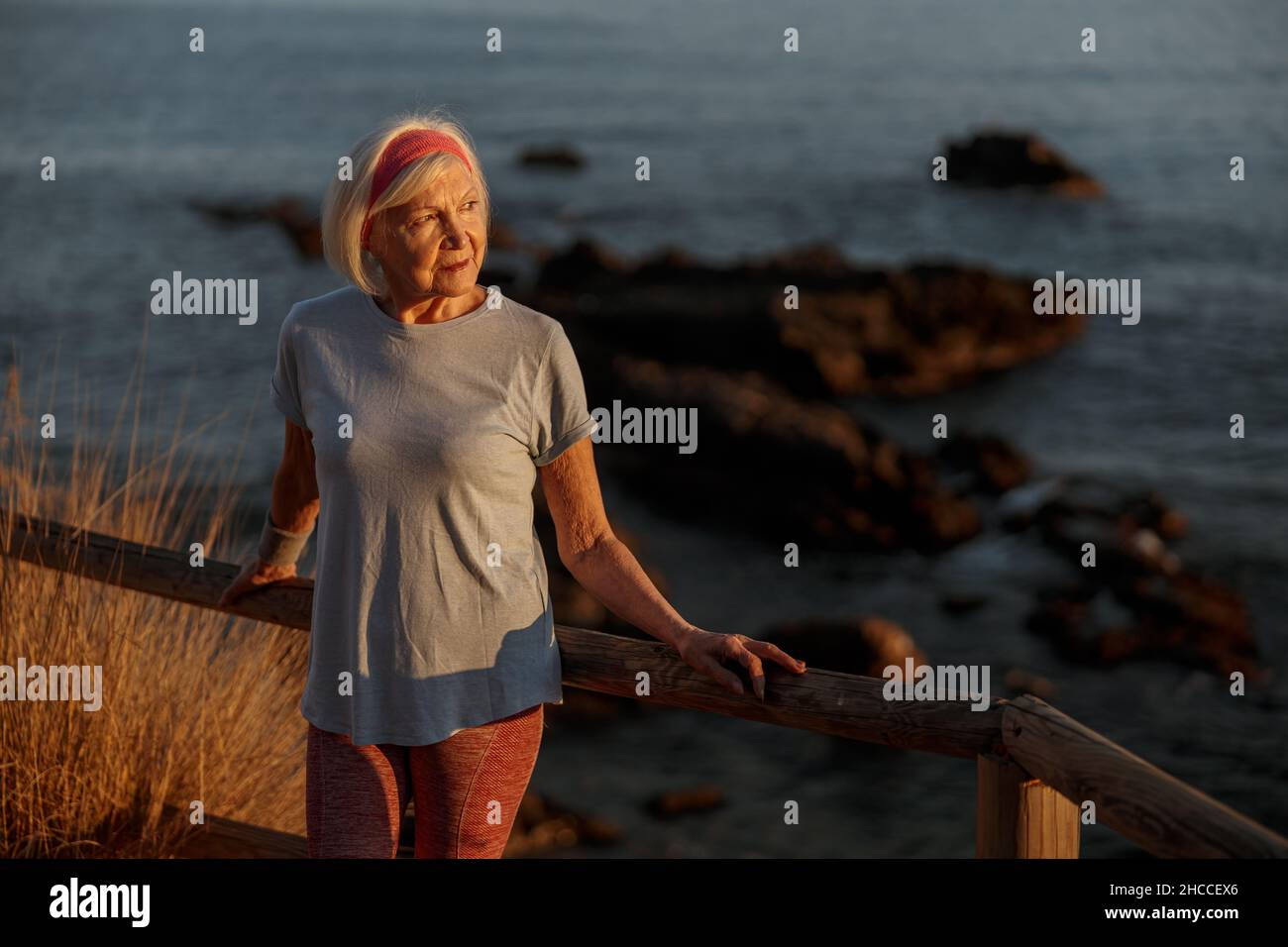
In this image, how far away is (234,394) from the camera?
23.0 m

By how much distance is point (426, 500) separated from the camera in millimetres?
2062

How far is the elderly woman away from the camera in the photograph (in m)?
2.07

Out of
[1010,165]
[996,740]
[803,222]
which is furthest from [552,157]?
[996,740]

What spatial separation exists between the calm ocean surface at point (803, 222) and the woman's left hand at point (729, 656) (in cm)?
98

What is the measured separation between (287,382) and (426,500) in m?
0.33

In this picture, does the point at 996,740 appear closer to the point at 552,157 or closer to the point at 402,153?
the point at 402,153

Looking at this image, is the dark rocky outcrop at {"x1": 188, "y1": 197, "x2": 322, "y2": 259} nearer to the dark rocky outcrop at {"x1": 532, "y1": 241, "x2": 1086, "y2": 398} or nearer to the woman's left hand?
the dark rocky outcrop at {"x1": 532, "y1": 241, "x2": 1086, "y2": 398}

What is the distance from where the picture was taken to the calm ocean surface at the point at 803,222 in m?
15.0

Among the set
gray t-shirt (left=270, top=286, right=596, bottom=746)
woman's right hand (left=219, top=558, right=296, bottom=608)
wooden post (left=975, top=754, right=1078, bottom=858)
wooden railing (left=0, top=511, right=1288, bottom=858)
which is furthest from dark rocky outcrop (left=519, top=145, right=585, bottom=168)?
wooden post (left=975, top=754, right=1078, bottom=858)

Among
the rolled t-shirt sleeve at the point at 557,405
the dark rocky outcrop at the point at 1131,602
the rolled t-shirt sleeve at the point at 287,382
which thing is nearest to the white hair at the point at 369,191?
the rolled t-shirt sleeve at the point at 287,382

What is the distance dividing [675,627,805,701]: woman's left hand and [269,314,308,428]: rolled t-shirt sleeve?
2.26 ft

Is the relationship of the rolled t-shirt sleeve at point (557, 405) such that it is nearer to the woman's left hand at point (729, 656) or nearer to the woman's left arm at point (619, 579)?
the woman's left arm at point (619, 579)
